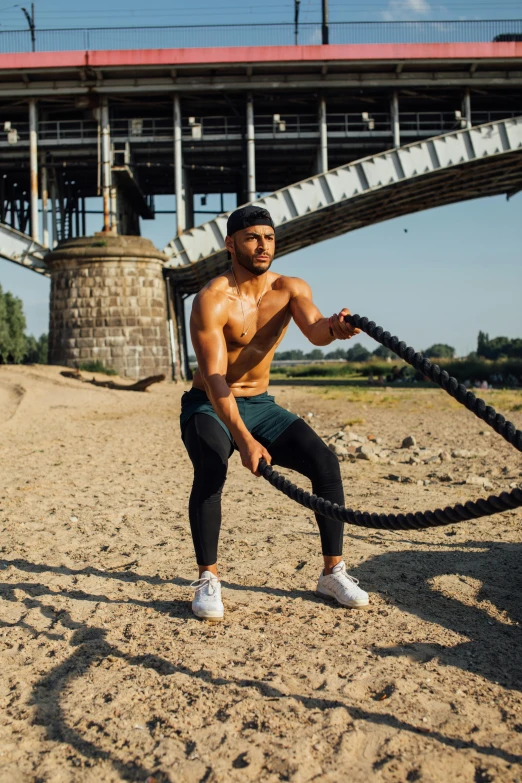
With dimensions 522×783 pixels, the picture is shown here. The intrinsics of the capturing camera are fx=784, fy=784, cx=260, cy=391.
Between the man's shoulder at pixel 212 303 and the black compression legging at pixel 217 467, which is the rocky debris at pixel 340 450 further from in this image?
the man's shoulder at pixel 212 303

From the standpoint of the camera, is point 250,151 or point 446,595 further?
point 250,151

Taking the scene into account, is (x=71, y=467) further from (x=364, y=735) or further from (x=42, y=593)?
(x=364, y=735)

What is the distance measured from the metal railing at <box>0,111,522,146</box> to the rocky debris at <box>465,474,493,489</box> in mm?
26504

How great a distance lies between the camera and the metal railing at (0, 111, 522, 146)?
106ft

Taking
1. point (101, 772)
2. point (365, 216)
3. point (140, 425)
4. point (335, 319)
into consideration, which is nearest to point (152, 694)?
point (101, 772)

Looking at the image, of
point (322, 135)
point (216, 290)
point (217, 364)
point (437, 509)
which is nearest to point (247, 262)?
point (216, 290)

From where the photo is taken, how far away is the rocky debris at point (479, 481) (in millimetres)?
7578

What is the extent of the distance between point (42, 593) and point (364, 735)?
7.39 ft

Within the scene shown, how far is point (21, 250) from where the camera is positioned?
3138 centimetres

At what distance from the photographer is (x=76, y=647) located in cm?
341

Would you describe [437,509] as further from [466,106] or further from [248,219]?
[466,106]

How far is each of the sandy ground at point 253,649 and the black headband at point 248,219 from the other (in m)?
1.91

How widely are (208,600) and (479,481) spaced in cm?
461

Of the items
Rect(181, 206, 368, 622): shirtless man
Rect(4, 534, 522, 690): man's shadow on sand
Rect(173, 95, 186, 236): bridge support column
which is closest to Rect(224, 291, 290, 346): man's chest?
Rect(181, 206, 368, 622): shirtless man
